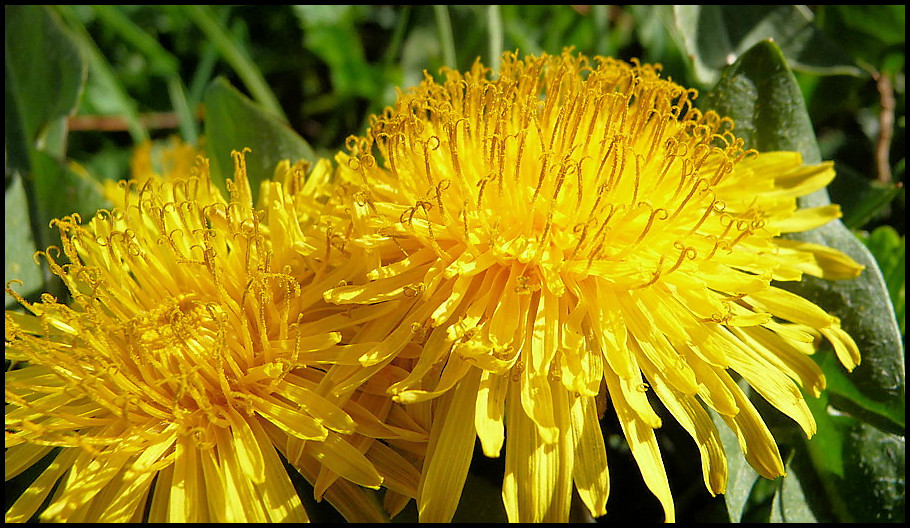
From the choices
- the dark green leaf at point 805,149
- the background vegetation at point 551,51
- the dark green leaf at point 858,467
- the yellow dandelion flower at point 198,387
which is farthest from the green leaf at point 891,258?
the yellow dandelion flower at point 198,387

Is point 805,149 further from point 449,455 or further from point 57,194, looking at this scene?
point 57,194

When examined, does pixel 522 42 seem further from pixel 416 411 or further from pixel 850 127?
pixel 416 411

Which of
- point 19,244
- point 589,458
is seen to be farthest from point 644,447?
point 19,244

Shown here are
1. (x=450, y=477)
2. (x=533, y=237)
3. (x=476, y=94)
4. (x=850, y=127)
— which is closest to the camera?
(x=450, y=477)

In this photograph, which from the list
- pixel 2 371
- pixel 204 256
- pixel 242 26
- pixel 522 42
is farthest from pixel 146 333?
pixel 242 26

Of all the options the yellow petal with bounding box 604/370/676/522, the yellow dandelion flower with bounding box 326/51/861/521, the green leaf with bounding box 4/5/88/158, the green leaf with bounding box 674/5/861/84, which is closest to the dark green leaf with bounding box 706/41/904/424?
the yellow dandelion flower with bounding box 326/51/861/521

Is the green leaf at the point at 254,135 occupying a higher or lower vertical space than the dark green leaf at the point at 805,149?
lower

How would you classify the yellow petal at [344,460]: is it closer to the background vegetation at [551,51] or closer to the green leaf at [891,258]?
the background vegetation at [551,51]
